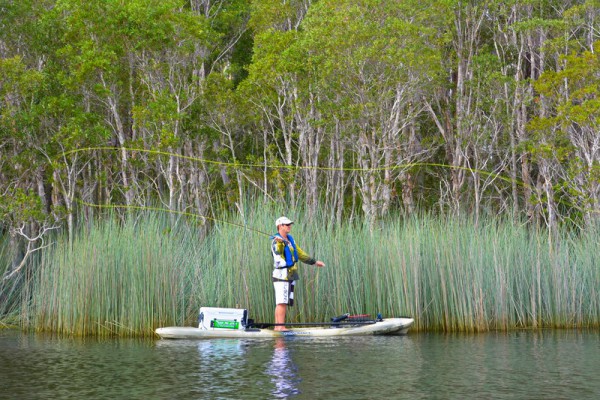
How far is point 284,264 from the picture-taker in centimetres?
1498

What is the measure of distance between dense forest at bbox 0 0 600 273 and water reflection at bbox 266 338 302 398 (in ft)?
43.5

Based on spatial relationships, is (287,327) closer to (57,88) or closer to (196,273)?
(196,273)

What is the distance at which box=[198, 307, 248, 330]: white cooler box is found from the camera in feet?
48.1

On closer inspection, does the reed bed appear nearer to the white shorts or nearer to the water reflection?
the white shorts

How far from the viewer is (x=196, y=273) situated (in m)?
15.9

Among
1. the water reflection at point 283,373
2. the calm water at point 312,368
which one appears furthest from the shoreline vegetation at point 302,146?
the water reflection at point 283,373

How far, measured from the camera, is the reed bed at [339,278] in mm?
15297

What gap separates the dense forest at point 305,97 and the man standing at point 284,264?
11047mm

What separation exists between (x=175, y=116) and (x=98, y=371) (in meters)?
18.9

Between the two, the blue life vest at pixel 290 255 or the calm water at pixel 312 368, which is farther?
the blue life vest at pixel 290 255

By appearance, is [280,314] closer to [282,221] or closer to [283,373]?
[282,221]

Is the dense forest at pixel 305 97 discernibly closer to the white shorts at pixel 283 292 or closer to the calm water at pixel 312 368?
the white shorts at pixel 283 292

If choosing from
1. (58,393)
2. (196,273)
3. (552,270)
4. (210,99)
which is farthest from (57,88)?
(58,393)

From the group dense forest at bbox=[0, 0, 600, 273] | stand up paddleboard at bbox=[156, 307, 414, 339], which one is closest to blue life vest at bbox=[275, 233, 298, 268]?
stand up paddleboard at bbox=[156, 307, 414, 339]
